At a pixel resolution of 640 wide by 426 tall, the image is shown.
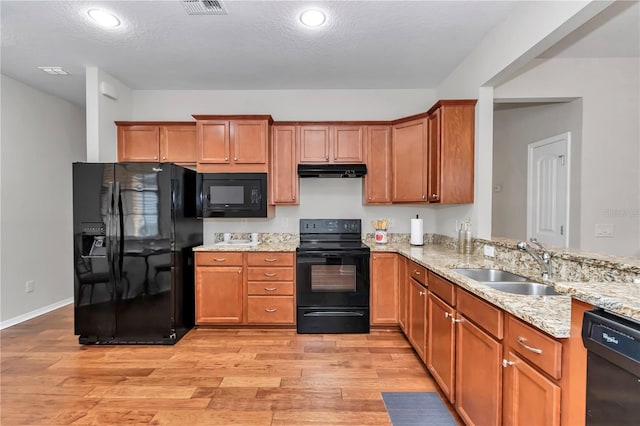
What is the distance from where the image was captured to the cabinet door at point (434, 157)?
2.91 meters

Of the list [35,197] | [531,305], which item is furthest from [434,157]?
[35,197]

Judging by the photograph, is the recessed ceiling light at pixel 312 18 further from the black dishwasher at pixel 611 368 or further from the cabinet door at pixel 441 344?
the black dishwasher at pixel 611 368

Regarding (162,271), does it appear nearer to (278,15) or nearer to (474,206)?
(278,15)

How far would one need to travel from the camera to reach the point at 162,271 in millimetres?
2896

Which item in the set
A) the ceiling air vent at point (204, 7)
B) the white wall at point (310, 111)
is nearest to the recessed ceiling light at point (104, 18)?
the ceiling air vent at point (204, 7)

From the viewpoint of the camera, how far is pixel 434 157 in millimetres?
2996

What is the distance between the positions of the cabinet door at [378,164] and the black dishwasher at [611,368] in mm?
2650

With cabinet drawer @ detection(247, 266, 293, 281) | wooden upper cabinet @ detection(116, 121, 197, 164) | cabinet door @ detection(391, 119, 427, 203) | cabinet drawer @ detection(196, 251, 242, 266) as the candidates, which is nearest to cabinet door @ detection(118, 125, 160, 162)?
wooden upper cabinet @ detection(116, 121, 197, 164)

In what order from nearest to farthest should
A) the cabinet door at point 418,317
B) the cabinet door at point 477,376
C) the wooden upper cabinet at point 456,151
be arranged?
the cabinet door at point 477,376
the cabinet door at point 418,317
the wooden upper cabinet at point 456,151

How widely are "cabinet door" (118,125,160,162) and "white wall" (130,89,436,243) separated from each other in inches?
14.0

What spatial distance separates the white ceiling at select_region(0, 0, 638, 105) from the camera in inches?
88.6

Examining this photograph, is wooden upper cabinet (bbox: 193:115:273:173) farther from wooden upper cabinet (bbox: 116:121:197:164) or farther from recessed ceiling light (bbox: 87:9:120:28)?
recessed ceiling light (bbox: 87:9:120:28)

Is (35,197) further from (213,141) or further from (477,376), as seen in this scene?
(477,376)

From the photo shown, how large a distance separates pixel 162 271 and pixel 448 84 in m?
3.58
